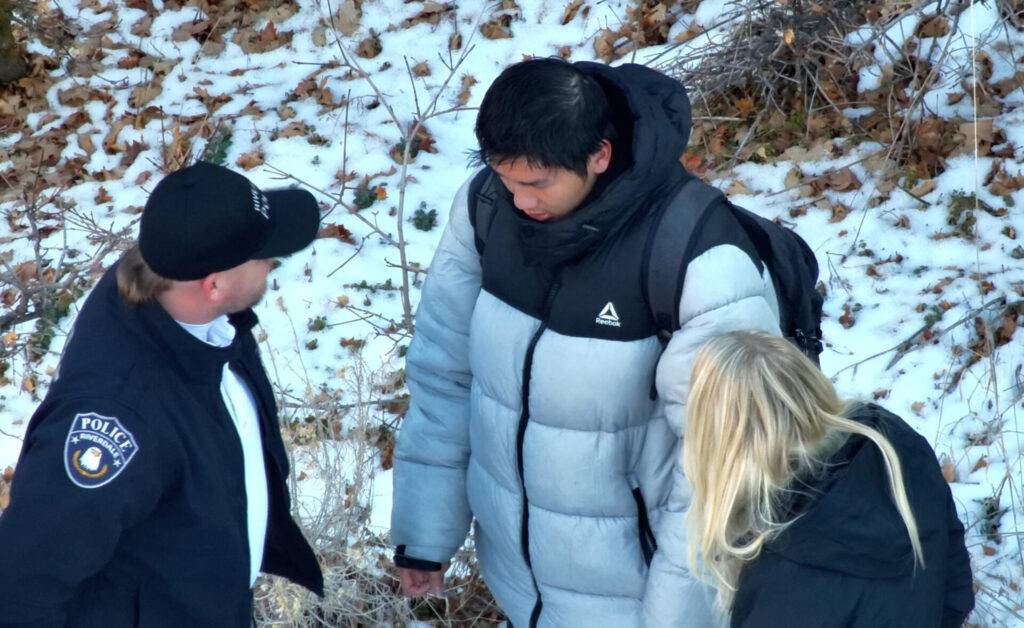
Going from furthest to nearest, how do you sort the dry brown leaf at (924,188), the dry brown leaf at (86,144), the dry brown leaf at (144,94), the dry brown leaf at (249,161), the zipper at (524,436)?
the dry brown leaf at (144,94) < the dry brown leaf at (86,144) < the dry brown leaf at (249,161) < the dry brown leaf at (924,188) < the zipper at (524,436)

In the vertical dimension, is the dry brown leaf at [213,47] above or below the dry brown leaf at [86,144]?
above

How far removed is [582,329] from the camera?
2.26m

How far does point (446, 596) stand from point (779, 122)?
3078 millimetres

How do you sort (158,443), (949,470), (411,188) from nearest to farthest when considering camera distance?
(158,443)
(949,470)
(411,188)

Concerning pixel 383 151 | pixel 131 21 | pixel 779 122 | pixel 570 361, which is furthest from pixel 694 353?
pixel 131 21

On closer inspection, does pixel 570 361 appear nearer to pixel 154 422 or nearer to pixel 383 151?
pixel 154 422

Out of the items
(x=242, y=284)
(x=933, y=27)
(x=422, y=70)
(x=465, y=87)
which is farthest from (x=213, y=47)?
(x=242, y=284)

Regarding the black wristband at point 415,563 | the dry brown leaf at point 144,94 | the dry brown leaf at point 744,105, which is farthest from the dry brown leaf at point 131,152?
the black wristband at point 415,563

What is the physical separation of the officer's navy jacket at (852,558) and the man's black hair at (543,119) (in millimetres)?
796

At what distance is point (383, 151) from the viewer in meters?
6.14

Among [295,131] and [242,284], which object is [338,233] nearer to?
[295,131]

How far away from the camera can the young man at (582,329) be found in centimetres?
215

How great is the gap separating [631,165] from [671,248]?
0.20 metres

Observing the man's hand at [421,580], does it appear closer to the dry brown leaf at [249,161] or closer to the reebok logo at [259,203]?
the reebok logo at [259,203]
